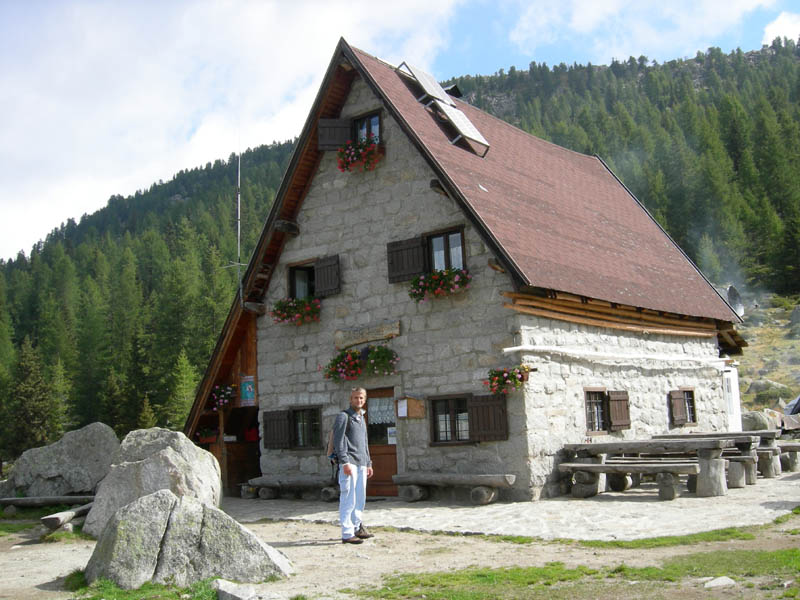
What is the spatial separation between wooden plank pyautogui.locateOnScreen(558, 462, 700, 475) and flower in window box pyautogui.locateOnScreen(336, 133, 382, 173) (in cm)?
656

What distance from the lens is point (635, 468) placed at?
12.1 metres

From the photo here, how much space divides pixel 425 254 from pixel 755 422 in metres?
16.2

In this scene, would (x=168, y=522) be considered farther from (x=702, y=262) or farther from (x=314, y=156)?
(x=702, y=262)

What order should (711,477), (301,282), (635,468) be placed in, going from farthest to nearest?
1. (301,282)
2. (635,468)
3. (711,477)

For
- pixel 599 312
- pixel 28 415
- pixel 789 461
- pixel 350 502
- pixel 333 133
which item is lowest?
pixel 789 461

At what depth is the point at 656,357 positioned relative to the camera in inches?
640

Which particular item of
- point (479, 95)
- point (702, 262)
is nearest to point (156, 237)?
point (702, 262)

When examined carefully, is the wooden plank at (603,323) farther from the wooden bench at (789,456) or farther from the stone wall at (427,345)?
the wooden bench at (789,456)

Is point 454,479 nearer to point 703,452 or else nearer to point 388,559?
point 703,452

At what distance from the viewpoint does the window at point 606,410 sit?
14.4 metres

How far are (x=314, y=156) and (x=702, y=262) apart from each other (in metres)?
49.0

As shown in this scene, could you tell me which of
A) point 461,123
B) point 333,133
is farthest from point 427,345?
point 461,123

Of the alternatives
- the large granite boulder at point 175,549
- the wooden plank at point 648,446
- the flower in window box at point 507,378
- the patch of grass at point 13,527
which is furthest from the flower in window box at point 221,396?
the large granite boulder at point 175,549

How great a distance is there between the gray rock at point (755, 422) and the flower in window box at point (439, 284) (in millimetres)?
15566
